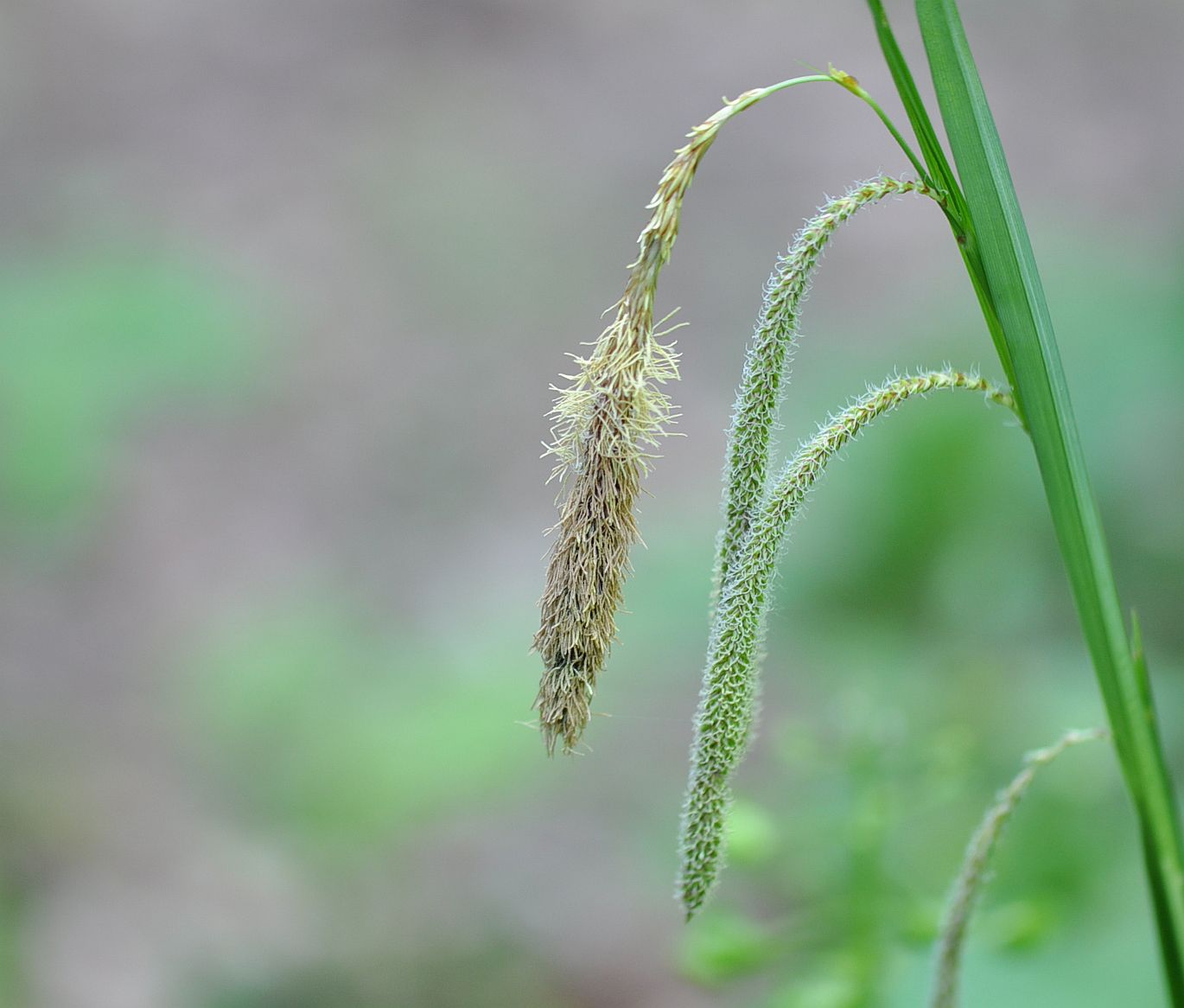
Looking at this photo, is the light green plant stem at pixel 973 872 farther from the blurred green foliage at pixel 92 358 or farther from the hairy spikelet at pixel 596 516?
the blurred green foliage at pixel 92 358

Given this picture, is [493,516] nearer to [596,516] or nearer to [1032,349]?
[596,516]


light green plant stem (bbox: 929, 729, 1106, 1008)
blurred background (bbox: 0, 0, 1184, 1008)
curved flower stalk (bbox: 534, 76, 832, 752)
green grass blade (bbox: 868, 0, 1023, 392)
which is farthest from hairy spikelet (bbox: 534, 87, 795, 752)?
light green plant stem (bbox: 929, 729, 1106, 1008)

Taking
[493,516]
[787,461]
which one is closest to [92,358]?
[493,516]

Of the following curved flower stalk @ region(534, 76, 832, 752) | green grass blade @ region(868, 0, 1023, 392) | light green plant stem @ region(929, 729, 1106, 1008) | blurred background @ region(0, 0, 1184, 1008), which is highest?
blurred background @ region(0, 0, 1184, 1008)

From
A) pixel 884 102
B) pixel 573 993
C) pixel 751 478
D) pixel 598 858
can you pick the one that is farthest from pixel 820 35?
pixel 751 478

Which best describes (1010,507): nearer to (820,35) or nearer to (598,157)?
(598,157)

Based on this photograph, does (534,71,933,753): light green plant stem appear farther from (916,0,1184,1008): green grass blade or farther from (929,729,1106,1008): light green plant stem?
(929,729,1106,1008): light green plant stem
